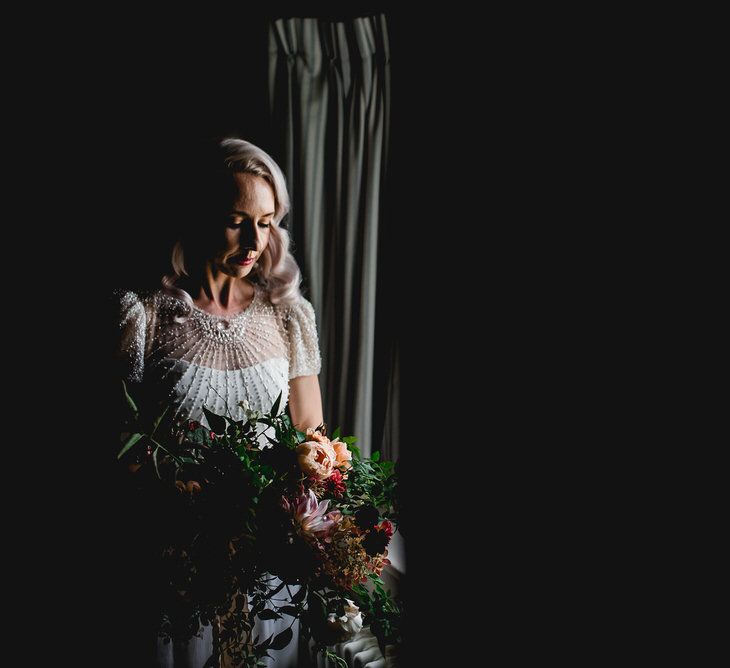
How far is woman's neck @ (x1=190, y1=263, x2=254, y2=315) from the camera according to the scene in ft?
4.73

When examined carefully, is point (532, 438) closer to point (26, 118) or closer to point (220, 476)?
point (220, 476)

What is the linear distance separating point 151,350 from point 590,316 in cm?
92

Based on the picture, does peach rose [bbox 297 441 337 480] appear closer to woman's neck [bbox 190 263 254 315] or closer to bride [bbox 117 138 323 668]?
bride [bbox 117 138 323 668]

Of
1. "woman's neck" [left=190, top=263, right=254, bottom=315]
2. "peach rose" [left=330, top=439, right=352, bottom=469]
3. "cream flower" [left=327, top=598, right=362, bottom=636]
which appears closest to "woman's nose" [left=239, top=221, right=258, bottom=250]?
"woman's neck" [left=190, top=263, right=254, bottom=315]

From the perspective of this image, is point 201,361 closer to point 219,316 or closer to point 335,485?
point 219,316

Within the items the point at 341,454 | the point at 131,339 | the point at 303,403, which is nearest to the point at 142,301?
the point at 131,339

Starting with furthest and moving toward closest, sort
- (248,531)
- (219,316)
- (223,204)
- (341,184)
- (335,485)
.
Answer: (341,184)
(219,316)
(223,204)
(335,485)
(248,531)

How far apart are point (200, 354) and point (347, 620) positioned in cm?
64

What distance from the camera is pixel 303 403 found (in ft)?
5.01

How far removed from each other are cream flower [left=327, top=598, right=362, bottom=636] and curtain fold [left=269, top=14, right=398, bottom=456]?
0.63 metres

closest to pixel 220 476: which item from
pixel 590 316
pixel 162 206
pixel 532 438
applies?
pixel 532 438

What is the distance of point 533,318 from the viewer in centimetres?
100

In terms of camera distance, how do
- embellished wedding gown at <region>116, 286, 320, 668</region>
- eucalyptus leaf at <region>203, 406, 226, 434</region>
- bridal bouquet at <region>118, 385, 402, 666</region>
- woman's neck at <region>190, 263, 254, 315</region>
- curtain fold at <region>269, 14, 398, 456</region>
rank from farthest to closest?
1. curtain fold at <region>269, 14, 398, 456</region>
2. woman's neck at <region>190, 263, 254, 315</region>
3. embellished wedding gown at <region>116, 286, 320, 668</region>
4. eucalyptus leaf at <region>203, 406, 226, 434</region>
5. bridal bouquet at <region>118, 385, 402, 666</region>

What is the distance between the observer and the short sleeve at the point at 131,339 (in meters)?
1.32
